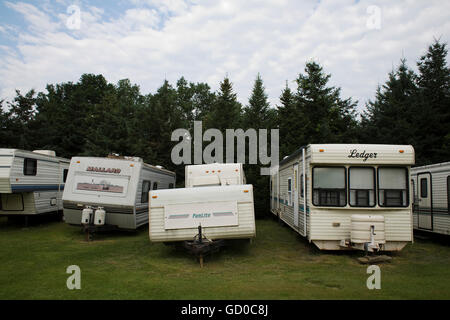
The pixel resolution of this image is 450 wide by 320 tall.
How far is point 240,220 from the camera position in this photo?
27.9ft

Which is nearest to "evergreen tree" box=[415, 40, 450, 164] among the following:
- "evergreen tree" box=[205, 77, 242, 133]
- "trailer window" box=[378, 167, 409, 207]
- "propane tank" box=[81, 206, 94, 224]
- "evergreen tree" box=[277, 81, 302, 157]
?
"evergreen tree" box=[277, 81, 302, 157]

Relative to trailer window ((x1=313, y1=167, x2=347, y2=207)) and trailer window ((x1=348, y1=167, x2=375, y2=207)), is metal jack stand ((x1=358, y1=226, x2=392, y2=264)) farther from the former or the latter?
trailer window ((x1=313, y1=167, x2=347, y2=207))

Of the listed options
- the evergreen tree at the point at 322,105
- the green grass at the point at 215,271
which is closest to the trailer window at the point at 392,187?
the green grass at the point at 215,271

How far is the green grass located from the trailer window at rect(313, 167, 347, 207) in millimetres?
1463

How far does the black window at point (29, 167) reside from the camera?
13.4m

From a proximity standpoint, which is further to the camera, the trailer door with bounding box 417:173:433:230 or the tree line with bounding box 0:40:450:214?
the tree line with bounding box 0:40:450:214

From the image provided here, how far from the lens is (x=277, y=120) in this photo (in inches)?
1067

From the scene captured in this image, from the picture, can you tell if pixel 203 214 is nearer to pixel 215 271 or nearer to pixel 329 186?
pixel 215 271

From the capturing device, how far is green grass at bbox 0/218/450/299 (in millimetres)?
5883

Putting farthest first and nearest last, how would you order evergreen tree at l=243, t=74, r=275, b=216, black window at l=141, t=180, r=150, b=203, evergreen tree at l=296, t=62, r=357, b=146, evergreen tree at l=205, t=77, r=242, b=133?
evergreen tree at l=296, t=62, r=357, b=146, evergreen tree at l=205, t=77, r=242, b=133, evergreen tree at l=243, t=74, r=275, b=216, black window at l=141, t=180, r=150, b=203

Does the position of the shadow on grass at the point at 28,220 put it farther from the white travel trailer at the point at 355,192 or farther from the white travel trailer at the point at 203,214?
the white travel trailer at the point at 355,192

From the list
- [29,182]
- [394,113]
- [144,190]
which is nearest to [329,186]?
[144,190]
